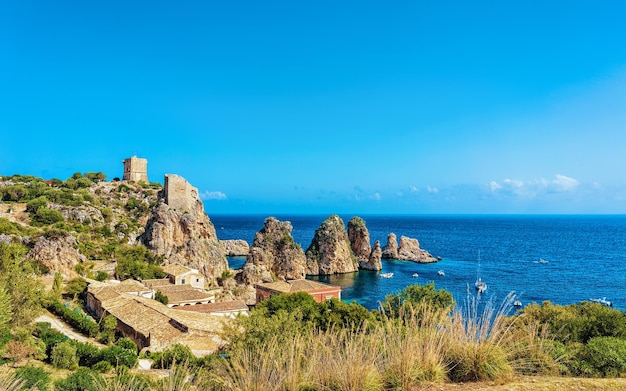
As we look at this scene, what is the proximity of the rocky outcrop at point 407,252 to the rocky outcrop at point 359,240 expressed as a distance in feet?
27.3

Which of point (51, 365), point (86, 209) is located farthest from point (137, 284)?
point (86, 209)

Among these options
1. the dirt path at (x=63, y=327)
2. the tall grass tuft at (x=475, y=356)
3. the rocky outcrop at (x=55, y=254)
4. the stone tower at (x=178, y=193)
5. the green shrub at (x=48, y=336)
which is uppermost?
the stone tower at (x=178, y=193)

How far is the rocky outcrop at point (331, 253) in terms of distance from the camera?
76500mm

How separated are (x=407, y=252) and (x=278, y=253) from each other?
36053 mm

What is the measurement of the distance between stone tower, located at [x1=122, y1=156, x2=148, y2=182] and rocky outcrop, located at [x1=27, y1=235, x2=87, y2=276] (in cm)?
4458

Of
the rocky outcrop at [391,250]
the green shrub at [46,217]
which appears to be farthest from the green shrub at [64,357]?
the rocky outcrop at [391,250]

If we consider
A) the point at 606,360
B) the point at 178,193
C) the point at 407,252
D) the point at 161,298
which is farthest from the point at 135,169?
the point at 606,360

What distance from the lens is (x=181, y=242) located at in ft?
184

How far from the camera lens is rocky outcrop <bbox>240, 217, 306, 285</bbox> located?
210ft

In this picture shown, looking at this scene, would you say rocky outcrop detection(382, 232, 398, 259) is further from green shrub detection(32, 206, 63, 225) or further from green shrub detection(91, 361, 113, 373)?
green shrub detection(91, 361, 113, 373)

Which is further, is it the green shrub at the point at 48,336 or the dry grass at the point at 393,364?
the green shrub at the point at 48,336

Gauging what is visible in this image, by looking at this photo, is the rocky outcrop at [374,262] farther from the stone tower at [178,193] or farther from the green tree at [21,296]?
the green tree at [21,296]

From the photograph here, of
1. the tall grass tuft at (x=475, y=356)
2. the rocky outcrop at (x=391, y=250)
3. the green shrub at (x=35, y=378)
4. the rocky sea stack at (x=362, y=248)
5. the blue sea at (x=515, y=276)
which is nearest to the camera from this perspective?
the tall grass tuft at (x=475, y=356)

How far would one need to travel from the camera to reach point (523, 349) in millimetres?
6543
